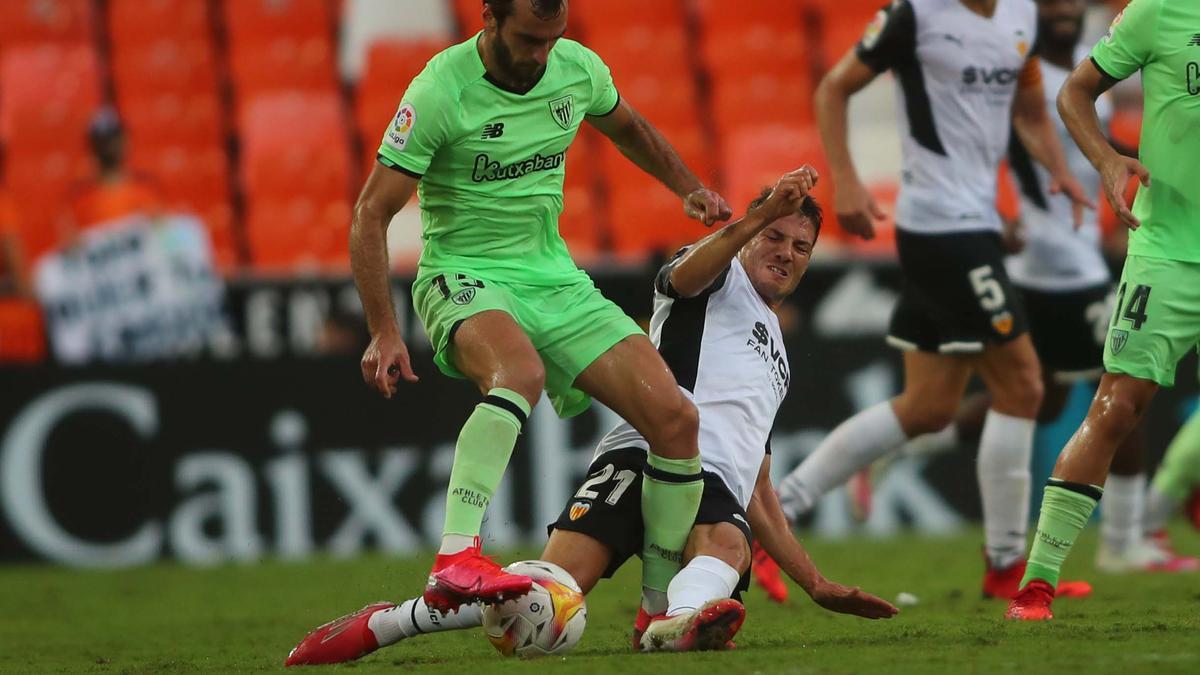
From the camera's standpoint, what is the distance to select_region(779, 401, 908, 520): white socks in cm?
744

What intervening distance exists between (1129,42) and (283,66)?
334 inches

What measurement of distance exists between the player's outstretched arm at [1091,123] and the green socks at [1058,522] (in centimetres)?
89

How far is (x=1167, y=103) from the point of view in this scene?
5.75 m

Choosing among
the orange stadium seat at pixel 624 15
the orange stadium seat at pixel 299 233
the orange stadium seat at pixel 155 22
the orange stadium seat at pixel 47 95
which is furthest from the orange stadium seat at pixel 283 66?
the orange stadium seat at pixel 624 15

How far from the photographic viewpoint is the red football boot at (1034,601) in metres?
5.84

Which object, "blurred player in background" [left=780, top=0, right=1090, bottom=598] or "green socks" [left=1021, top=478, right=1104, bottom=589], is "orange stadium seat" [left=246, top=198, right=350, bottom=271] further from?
"green socks" [left=1021, top=478, right=1104, bottom=589]

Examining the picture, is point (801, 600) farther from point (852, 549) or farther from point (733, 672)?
point (733, 672)

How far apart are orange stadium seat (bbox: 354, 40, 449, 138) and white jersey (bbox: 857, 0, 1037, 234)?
5.97m

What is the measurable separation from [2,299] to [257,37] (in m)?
3.13

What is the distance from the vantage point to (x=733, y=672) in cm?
456

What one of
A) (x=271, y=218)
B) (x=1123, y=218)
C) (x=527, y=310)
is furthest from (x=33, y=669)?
(x=271, y=218)

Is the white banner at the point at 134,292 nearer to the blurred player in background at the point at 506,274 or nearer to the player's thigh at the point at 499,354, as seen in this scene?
the blurred player in background at the point at 506,274

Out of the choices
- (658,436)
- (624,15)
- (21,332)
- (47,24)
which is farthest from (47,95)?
(658,436)

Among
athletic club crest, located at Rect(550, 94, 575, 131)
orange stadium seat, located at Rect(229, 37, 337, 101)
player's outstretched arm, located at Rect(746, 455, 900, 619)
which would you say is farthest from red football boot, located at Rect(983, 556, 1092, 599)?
orange stadium seat, located at Rect(229, 37, 337, 101)
